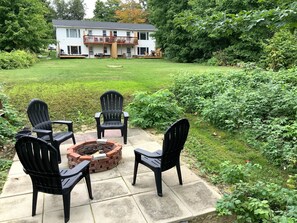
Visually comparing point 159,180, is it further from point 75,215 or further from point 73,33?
point 73,33

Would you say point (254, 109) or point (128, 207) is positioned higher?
point (254, 109)

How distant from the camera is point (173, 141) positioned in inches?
113

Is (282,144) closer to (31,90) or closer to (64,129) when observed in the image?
(64,129)

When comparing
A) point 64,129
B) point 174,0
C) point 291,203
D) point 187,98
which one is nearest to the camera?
point 291,203

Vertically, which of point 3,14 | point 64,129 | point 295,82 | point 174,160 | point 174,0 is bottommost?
point 64,129

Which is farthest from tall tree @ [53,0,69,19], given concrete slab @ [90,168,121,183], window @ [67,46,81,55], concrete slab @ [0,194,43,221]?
concrete slab @ [0,194,43,221]

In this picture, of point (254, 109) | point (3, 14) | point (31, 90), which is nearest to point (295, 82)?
point (254, 109)

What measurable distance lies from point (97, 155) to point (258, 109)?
3494 millimetres

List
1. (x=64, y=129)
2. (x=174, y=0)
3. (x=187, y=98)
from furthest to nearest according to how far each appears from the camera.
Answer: (x=174, y=0), (x=187, y=98), (x=64, y=129)

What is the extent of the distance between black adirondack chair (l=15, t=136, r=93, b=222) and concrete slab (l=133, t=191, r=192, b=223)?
81 cm

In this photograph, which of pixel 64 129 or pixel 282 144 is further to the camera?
pixel 64 129

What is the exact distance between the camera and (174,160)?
310 cm

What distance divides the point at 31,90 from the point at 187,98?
524 cm

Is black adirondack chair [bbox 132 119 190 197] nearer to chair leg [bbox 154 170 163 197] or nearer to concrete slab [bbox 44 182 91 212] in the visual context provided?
chair leg [bbox 154 170 163 197]
